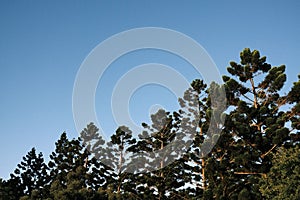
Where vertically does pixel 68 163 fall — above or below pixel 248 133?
above

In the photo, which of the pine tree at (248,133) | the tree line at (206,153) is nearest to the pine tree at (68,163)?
the tree line at (206,153)

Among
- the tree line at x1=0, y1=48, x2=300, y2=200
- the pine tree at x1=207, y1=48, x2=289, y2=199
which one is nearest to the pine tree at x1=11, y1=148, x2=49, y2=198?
the tree line at x1=0, y1=48, x2=300, y2=200

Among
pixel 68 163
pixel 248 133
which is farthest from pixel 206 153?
pixel 68 163

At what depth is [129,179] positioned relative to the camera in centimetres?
2511

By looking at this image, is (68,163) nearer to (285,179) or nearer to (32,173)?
(32,173)

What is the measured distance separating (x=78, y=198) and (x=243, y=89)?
11.3 meters

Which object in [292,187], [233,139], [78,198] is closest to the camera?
[292,187]

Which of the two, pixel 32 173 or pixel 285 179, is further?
pixel 32 173

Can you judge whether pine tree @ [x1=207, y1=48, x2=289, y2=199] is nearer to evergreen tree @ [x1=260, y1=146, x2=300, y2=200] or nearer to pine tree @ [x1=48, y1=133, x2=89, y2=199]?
evergreen tree @ [x1=260, y1=146, x2=300, y2=200]

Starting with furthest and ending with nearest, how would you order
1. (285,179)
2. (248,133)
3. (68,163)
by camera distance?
(68,163) → (248,133) → (285,179)

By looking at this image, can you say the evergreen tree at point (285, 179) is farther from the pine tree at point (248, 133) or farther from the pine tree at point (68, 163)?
the pine tree at point (68, 163)

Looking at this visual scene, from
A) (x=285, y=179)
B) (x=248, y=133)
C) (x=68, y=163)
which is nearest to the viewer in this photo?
(x=285, y=179)

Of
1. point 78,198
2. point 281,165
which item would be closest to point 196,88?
point 78,198

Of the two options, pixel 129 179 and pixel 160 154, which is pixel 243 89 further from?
pixel 129 179
